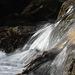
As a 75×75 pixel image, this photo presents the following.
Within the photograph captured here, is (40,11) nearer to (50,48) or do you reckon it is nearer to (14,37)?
(14,37)

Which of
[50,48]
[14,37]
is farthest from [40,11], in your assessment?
[50,48]

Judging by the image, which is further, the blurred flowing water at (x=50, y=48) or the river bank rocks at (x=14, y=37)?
the river bank rocks at (x=14, y=37)

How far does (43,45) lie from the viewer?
6.55 metres

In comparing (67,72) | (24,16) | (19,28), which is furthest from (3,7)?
(67,72)

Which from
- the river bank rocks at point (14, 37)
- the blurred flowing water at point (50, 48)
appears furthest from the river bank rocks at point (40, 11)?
the blurred flowing water at point (50, 48)

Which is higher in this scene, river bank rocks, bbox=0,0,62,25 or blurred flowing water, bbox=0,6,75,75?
river bank rocks, bbox=0,0,62,25

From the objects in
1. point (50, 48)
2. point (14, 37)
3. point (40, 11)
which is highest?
point (40, 11)

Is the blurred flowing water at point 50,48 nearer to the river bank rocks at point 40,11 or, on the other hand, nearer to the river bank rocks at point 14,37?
the river bank rocks at point 14,37

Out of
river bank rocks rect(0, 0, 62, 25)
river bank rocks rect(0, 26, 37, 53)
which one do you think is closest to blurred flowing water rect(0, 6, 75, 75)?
river bank rocks rect(0, 26, 37, 53)

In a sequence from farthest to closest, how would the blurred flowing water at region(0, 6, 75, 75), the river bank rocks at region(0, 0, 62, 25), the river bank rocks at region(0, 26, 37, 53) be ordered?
the river bank rocks at region(0, 0, 62, 25)
the river bank rocks at region(0, 26, 37, 53)
the blurred flowing water at region(0, 6, 75, 75)

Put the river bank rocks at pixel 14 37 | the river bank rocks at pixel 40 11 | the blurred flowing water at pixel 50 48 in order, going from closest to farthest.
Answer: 1. the blurred flowing water at pixel 50 48
2. the river bank rocks at pixel 14 37
3. the river bank rocks at pixel 40 11

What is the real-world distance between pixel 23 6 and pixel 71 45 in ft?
37.2

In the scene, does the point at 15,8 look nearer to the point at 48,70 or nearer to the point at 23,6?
the point at 23,6

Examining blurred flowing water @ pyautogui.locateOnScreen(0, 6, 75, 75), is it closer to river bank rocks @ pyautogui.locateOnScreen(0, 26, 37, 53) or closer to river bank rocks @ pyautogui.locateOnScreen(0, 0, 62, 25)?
river bank rocks @ pyautogui.locateOnScreen(0, 26, 37, 53)
